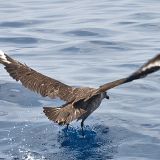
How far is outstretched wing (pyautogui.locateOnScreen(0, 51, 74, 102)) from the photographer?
29.6 feet

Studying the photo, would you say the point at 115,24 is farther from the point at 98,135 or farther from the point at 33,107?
the point at 98,135

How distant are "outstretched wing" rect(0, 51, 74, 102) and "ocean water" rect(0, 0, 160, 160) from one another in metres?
0.47

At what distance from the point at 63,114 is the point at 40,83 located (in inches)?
44.1

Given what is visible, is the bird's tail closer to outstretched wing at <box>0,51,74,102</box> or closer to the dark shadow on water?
the dark shadow on water

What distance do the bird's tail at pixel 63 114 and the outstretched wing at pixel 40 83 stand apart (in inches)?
19.9

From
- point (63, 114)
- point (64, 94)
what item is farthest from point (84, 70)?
point (63, 114)

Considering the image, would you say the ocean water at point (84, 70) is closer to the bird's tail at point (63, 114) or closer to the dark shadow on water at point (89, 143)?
the dark shadow on water at point (89, 143)

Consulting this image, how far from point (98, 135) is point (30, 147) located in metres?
1.01

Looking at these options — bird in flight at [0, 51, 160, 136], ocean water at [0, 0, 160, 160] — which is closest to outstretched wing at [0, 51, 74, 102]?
bird in flight at [0, 51, 160, 136]

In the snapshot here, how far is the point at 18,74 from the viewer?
9391mm

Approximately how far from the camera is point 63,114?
26.9 ft

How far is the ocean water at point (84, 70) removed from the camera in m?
8.33

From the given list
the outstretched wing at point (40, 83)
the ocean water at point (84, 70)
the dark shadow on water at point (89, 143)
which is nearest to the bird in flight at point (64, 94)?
the outstretched wing at point (40, 83)

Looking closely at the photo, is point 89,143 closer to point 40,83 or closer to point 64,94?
point 64,94
